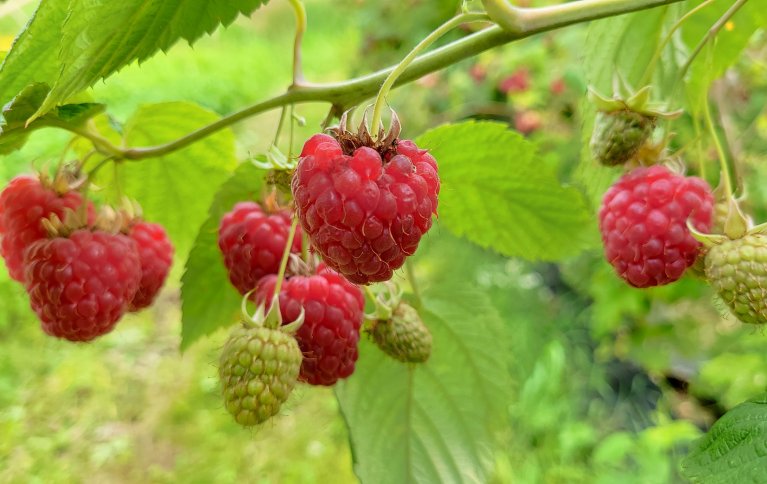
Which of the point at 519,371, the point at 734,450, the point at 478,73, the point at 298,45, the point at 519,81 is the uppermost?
the point at 298,45

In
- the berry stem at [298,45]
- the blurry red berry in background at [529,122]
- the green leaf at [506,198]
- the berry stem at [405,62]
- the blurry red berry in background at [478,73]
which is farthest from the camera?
the blurry red berry in background at [478,73]

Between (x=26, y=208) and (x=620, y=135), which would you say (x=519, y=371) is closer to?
(x=620, y=135)

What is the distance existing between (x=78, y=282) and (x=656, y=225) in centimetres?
56

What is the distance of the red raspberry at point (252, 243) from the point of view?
75 centimetres

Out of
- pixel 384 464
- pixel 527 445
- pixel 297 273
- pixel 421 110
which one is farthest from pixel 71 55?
pixel 421 110

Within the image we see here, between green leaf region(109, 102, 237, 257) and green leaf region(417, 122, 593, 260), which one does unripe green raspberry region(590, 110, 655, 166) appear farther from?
green leaf region(109, 102, 237, 257)

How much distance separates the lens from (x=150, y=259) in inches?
33.3

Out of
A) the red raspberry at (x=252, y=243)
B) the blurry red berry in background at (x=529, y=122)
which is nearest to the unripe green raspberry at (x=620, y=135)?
the red raspberry at (x=252, y=243)

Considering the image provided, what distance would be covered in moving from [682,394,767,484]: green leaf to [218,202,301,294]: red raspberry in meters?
0.43

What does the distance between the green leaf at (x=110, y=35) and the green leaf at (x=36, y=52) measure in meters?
0.02

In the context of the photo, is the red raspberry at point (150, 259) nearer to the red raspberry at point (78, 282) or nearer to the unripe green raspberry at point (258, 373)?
the red raspberry at point (78, 282)

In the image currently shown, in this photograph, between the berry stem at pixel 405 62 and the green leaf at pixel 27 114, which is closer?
the berry stem at pixel 405 62

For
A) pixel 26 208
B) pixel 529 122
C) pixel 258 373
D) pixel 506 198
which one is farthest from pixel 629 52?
pixel 529 122

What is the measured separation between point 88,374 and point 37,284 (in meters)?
2.26
